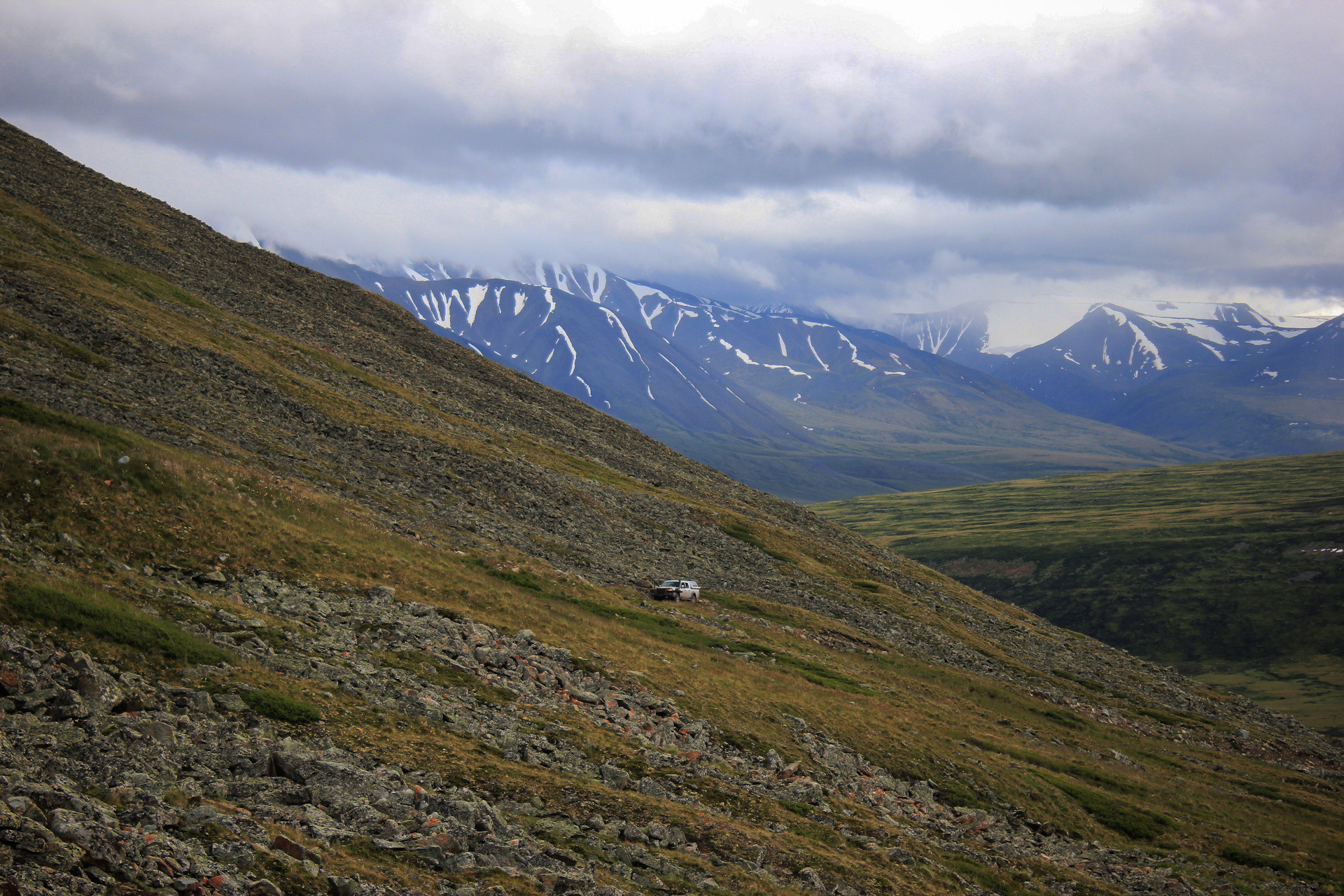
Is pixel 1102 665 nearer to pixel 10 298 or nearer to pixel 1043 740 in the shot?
pixel 1043 740

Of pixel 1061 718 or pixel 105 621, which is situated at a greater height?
pixel 105 621

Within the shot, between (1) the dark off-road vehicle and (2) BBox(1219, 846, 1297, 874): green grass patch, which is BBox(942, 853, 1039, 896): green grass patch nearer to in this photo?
(2) BBox(1219, 846, 1297, 874): green grass patch

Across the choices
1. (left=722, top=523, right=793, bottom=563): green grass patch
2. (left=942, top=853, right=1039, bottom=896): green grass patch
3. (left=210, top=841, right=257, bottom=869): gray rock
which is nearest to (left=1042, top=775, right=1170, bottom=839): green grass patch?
(left=942, top=853, right=1039, bottom=896): green grass patch

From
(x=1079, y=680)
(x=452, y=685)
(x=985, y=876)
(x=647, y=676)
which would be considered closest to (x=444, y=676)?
(x=452, y=685)

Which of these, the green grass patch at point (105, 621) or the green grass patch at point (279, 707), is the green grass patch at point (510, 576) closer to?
the green grass patch at point (105, 621)

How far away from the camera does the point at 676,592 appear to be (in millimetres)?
61969

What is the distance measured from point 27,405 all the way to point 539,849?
3283 centimetres

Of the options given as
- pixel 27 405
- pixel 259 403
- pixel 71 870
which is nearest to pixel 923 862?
pixel 71 870

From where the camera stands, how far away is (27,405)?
35.5m

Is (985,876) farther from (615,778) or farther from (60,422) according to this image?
(60,422)

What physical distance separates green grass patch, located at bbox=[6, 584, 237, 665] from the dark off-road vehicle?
41742 millimetres

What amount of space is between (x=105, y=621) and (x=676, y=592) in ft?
147

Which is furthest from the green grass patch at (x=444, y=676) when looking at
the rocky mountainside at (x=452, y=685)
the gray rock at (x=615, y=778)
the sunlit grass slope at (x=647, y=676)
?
the gray rock at (x=615, y=778)

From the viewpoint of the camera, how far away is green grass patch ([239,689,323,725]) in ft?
66.2
